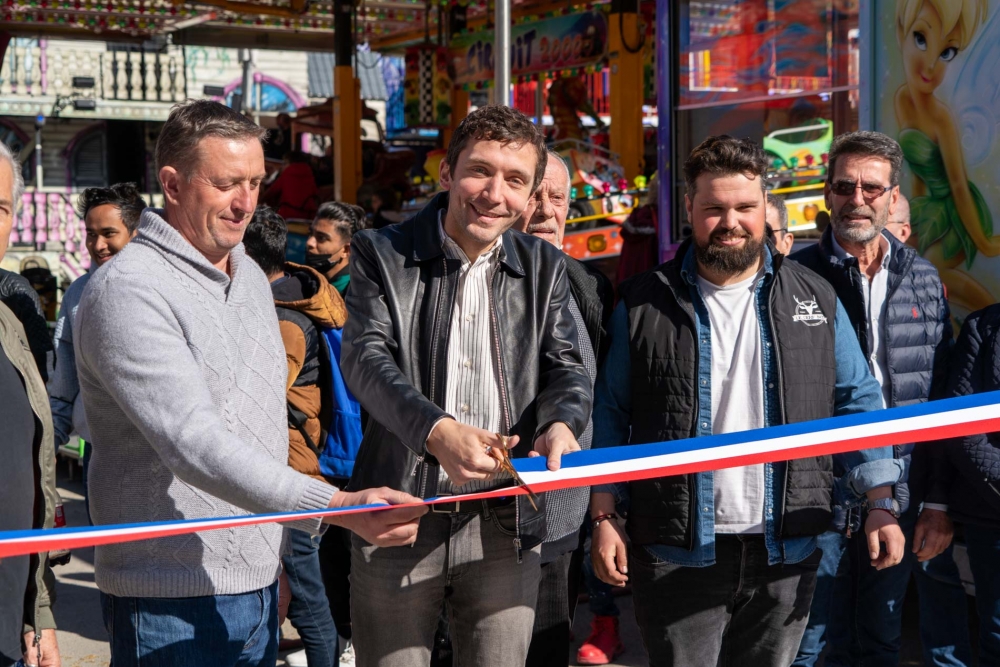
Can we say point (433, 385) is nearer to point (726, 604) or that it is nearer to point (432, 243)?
point (432, 243)

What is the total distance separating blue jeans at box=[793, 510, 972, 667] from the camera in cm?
411

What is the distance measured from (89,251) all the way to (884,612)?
357 centimetres

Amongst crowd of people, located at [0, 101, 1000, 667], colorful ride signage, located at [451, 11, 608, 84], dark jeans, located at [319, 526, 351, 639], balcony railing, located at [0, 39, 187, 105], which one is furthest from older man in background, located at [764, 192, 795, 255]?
balcony railing, located at [0, 39, 187, 105]

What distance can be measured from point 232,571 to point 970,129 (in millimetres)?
4114

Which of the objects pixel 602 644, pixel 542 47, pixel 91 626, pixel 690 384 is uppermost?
pixel 542 47

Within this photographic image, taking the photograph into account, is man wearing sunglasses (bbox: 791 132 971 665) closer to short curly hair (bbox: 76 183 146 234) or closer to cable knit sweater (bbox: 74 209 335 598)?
Result: cable knit sweater (bbox: 74 209 335 598)

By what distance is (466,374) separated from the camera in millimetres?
2725

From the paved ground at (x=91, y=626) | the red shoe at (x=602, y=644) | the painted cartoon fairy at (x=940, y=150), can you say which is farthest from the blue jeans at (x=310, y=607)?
the painted cartoon fairy at (x=940, y=150)

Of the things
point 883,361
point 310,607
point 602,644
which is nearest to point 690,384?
point 883,361

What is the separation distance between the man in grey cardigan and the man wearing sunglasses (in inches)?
87.8

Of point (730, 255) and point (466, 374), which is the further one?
point (730, 255)

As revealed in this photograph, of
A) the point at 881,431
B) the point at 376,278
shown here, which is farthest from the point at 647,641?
the point at 376,278

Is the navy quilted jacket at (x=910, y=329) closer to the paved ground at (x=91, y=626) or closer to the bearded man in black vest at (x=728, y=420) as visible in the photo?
the bearded man in black vest at (x=728, y=420)

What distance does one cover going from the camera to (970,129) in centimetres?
509
